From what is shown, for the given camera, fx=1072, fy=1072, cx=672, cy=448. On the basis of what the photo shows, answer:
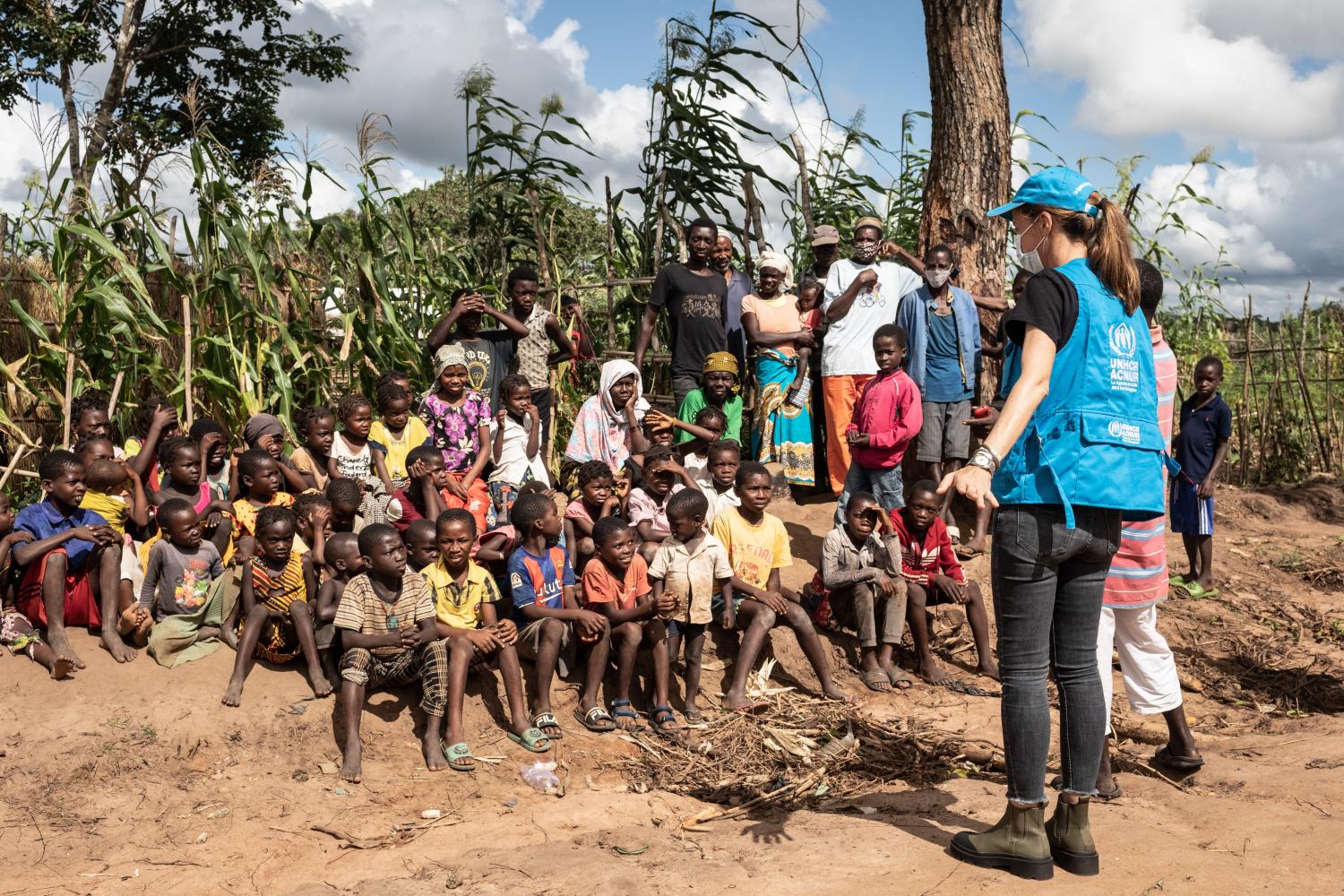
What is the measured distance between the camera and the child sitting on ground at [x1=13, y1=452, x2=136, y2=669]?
470cm

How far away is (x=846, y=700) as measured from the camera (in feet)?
17.8

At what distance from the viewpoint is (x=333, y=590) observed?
4.86 m

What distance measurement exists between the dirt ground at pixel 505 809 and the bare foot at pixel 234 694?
59 mm

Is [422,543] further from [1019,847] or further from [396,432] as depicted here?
[1019,847]

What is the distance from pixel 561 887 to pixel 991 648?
3.68m

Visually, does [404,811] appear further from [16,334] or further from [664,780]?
[16,334]

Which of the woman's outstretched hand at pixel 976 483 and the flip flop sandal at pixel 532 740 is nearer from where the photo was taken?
the woman's outstretched hand at pixel 976 483

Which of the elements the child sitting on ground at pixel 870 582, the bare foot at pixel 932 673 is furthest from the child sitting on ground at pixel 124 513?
the bare foot at pixel 932 673

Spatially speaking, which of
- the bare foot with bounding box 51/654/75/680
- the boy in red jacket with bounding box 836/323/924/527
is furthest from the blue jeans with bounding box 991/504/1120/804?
the bare foot with bounding box 51/654/75/680

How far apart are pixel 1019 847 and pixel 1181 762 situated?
54.5 inches

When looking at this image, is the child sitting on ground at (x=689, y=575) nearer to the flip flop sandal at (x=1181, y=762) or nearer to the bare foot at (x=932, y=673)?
the bare foot at (x=932, y=673)

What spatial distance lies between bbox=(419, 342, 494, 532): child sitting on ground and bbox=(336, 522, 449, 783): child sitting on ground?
1.15 meters

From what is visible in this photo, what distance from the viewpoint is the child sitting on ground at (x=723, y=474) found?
6012mm

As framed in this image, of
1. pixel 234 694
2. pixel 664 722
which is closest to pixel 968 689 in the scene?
pixel 664 722
